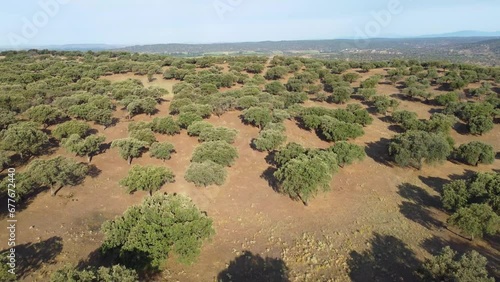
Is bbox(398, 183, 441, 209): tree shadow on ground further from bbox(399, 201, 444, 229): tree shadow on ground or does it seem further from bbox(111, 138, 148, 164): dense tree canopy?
bbox(111, 138, 148, 164): dense tree canopy

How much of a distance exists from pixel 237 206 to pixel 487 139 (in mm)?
39172

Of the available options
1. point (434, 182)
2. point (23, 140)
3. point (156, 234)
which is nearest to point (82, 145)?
point (23, 140)

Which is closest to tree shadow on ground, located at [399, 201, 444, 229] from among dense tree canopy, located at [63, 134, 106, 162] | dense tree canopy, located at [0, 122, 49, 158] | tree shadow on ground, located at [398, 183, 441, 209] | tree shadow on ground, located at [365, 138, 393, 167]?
tree shadow on ground, located at [398, 183, 441, 209]

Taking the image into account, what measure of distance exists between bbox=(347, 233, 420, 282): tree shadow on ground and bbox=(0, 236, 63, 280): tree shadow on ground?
759 inches

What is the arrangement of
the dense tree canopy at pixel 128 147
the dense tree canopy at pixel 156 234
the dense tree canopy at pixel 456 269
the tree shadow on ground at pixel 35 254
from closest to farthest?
the dense tree canopy at pixel 456 269 → the dense tree canopy at pixel 156 234 → the tree shadow on ground at pixel 35 254 → the dense tree canopy at pixel 128 147

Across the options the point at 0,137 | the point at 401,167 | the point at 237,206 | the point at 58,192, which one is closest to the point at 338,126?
the point at 401,167

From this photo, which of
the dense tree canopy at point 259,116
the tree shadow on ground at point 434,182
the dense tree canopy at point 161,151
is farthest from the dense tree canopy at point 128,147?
the tree shadow on ground at point 434,182

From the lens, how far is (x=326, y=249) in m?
21.6

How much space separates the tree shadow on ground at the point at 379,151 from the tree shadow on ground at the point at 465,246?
14203 millimetres

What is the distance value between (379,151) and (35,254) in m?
37.2

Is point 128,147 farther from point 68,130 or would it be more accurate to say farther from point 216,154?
point 68,130

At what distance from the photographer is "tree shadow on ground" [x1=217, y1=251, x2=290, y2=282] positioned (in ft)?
62.1

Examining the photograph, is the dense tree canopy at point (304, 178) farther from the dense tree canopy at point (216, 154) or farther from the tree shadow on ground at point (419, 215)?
the tree shadow on ground at point (419, 215)

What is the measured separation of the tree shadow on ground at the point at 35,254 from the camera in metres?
18.2
